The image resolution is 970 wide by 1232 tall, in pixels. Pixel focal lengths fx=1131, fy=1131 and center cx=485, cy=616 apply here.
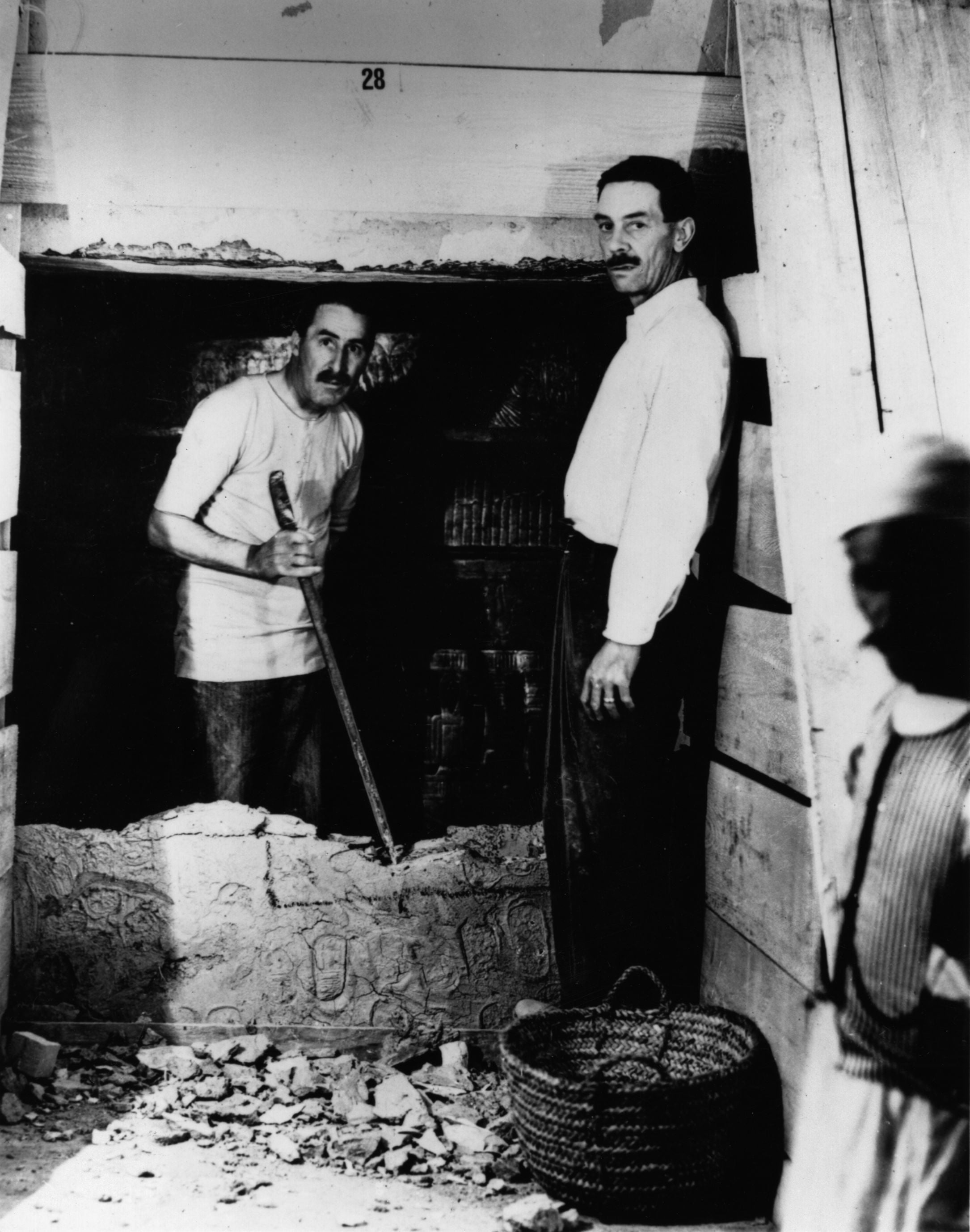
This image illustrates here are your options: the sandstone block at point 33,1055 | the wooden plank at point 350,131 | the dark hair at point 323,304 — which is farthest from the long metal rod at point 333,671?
the sandstone block at point 33,1055

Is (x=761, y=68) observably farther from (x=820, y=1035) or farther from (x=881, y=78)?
(x=820, y=1035)

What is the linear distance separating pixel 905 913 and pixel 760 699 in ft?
2.02

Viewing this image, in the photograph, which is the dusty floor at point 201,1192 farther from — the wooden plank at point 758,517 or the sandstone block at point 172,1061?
the wooden plank at point 758,517

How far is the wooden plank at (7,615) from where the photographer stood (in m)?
2.99

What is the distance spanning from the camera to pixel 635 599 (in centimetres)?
291

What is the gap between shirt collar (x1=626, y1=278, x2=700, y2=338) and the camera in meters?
2.94

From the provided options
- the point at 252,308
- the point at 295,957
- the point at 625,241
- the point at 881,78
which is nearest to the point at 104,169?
the point at 252,308

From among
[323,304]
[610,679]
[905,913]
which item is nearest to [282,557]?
[323,304]

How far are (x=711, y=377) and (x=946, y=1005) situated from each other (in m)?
1.55

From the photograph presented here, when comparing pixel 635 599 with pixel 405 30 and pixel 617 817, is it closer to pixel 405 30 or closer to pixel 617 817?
pixel 617 817

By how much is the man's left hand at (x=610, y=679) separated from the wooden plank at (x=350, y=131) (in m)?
1.22

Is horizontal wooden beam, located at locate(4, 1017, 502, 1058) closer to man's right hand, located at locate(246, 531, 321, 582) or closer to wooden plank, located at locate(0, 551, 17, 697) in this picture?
wooden plank, located at locate(0, 551, 17, 697)

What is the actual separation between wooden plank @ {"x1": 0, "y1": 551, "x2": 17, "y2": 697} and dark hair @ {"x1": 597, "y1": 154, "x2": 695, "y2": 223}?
1.92 m

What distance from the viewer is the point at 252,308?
3.13 m
